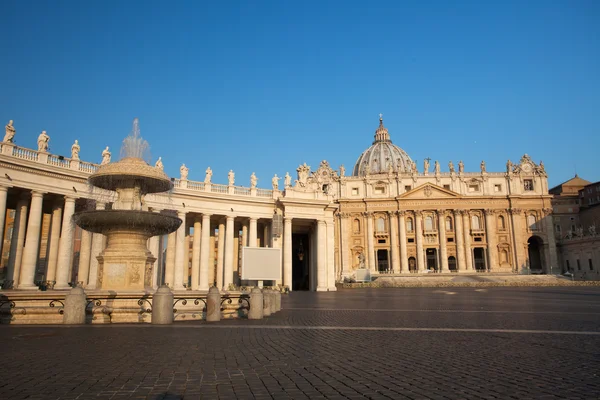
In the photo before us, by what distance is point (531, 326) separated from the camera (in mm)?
13039

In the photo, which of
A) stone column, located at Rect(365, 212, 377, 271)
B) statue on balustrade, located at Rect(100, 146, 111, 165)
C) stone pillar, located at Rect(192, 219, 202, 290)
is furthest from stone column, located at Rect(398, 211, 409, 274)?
statue on balustrade, located at Rect(100, 146, 111, 165)

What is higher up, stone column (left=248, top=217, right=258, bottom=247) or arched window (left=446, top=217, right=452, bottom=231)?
arched window (left=446, top=217, right=452, bottom=231)

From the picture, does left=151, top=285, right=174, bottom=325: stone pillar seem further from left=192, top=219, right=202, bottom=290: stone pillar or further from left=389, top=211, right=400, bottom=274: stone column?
left=389, top=211, right=400, bottom=274: stone column

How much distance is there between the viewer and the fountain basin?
1573cm

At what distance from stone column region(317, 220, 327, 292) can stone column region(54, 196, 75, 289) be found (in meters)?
23.5

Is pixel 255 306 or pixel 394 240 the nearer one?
pixel 255 306

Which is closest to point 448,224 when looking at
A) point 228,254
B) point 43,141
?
point 228,254

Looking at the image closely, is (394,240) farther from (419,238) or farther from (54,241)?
(54,241)

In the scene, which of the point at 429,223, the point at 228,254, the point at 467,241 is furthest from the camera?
the point at 429,223

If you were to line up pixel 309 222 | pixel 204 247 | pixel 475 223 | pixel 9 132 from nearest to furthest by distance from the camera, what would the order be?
pixel 9 132, pixel 204 247, pixel 309 222, pixel 475 223

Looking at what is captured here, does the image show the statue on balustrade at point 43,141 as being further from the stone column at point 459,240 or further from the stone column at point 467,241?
the stone column at point 467,241

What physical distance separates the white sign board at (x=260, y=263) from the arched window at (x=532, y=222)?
237 feet

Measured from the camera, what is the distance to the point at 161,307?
1327 cm

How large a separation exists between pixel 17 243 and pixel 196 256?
15.4 metres
